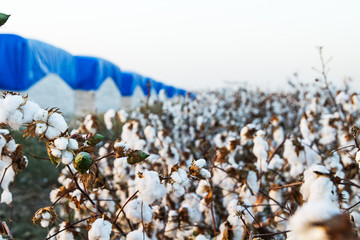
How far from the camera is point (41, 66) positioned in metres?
8.36

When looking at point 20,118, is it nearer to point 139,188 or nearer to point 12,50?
point 139,188

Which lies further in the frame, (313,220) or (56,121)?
(56,121)

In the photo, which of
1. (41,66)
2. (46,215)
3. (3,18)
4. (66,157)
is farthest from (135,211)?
(41,66)

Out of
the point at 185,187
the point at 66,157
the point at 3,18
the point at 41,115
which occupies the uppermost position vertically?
the point at 3,18

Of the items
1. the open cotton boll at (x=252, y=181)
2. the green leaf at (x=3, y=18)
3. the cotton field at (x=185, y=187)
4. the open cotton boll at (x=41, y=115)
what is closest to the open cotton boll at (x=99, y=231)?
the cotton field at (x=185, y=187)

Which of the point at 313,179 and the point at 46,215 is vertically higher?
the point at 313,179

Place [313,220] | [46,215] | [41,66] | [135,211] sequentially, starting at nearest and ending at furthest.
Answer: [313,220]
[46,215]
[135,211]
[41,66]

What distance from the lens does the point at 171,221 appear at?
1.86 m

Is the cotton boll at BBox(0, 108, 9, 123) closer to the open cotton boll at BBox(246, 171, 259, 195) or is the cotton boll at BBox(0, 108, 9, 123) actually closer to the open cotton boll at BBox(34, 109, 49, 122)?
the open cotton boll at BBox(34, 109, 49, 122)

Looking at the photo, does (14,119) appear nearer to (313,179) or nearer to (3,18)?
(3,18)

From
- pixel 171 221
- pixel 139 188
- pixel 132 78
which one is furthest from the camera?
pixel 132 78

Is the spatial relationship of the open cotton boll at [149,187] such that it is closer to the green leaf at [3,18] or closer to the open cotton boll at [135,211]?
the open cotton boll at [135,211]

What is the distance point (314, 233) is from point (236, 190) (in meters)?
1.81

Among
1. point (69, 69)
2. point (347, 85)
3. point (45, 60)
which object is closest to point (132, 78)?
point (69, 69)
